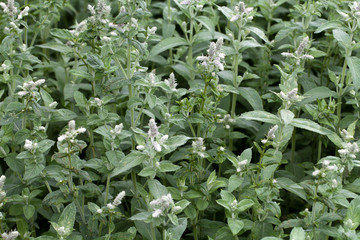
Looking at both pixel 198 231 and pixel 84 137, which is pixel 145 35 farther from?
pixel 198 231

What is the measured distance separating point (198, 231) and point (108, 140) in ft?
2.82

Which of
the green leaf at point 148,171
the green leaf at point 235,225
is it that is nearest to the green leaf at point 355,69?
the green leaf at point 235,225

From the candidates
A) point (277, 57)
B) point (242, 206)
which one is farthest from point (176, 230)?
point (277, 57)

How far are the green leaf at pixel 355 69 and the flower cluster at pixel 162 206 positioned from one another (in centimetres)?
149

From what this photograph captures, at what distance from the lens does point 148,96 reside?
2.67 m

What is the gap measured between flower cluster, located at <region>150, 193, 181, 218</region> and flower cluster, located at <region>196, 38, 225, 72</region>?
0.85m

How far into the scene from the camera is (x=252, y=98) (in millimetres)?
3342

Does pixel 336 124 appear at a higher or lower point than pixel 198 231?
higher

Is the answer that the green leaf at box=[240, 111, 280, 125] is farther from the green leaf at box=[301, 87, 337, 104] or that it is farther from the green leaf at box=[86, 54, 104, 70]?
the green leaf at box=[86, 54, 104, 70]

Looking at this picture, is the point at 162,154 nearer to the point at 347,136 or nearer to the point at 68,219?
the point at 68,219

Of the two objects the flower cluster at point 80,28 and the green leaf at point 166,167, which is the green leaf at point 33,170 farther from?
the flower cluster at point 80,28

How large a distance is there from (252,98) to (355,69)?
728 millimetres

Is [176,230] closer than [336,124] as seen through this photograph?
Yes

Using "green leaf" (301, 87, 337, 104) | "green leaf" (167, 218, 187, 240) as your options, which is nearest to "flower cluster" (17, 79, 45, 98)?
"green leaf" (167, 218, 187, 240)
